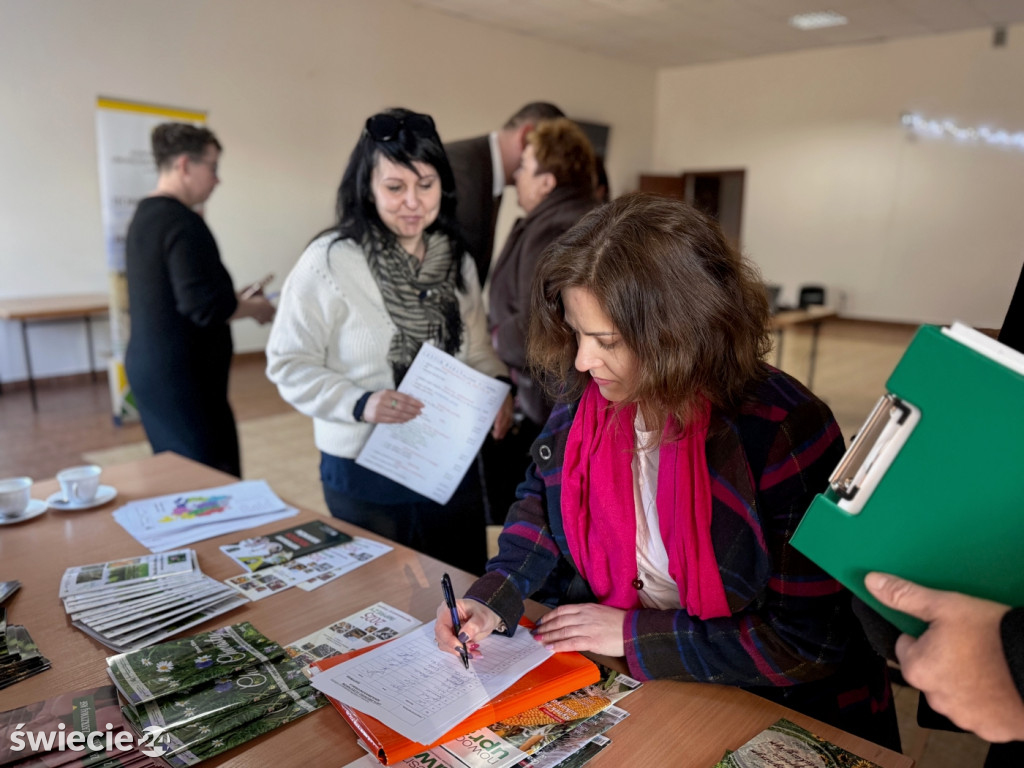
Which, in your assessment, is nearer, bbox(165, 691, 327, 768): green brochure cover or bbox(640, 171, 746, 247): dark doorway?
bbox(165, 691, 327, 768): green brochure cover

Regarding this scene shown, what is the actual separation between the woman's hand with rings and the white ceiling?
6.56 m

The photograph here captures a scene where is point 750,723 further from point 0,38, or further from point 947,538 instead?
point 0,38

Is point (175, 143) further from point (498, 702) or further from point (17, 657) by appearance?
point (498, 702)

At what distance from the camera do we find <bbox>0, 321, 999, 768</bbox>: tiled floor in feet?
12.6

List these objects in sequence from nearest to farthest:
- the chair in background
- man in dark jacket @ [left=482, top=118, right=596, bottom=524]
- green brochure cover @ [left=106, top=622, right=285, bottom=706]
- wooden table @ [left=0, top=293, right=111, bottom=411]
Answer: green brochure cover @ [left=106, top=622, right=285, bottom=706] → man in dark jacket @ [left=482, top=118, right=596, bottom=524] → wooden table @ [left=0, top=293, right=111, bottom=411] → the chair in background

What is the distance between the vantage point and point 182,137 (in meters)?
2.46

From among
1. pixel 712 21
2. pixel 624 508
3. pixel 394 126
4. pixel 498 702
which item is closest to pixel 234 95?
pixel 712 21

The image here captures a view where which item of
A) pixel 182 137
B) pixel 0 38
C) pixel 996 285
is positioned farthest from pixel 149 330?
pixel 0 38

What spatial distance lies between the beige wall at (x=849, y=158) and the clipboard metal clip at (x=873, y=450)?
23.9 ft

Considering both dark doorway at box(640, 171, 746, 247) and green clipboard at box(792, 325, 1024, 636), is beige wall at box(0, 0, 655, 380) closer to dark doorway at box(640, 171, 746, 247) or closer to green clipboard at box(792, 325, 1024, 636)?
dark doorway at box(640, 171, 746, 247)

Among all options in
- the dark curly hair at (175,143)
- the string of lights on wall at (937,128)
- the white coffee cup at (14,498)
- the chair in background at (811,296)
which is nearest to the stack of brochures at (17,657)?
the white coffee cup at (14,498)

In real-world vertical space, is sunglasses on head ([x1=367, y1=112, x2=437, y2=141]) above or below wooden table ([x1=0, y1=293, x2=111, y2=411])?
above

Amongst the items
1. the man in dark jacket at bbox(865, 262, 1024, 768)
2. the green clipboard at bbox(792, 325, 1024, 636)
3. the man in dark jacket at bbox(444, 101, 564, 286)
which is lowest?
the man in dark jacket at bbox(865, 262, 1024, 768)

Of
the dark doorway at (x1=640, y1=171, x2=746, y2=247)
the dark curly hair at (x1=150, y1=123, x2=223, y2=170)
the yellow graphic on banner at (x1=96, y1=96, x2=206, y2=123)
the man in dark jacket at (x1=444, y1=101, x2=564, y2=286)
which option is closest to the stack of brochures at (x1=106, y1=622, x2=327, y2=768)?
the man in dark jacket at (x1=444, y1=101, x2=564, y2=286)
